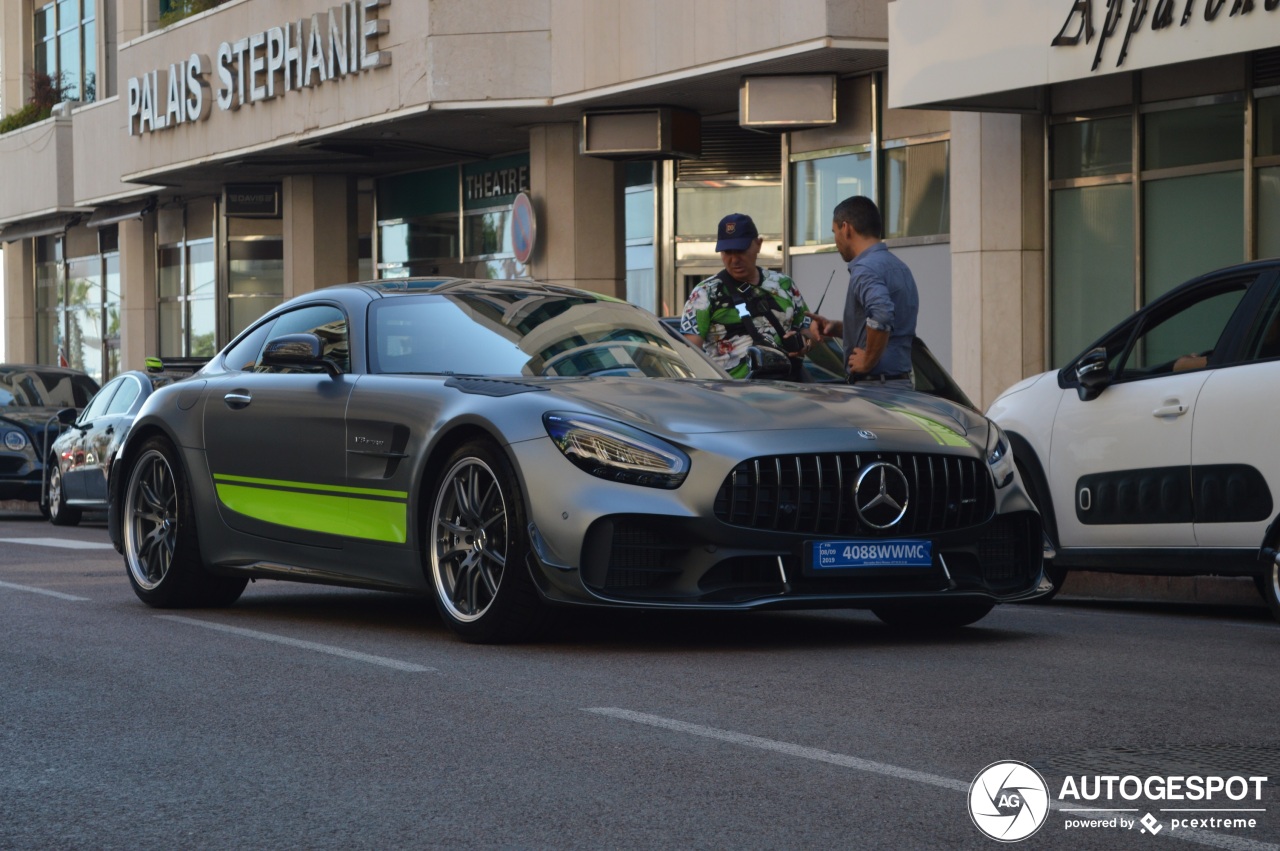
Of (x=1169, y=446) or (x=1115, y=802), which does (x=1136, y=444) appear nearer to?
(x=1169, y=446)

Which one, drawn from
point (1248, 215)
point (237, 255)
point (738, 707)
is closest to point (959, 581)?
point (738, 707)

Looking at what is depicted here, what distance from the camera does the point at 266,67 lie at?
29297 mm

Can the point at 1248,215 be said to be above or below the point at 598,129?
below

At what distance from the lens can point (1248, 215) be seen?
55.3ft

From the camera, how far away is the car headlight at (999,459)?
25.1 feet

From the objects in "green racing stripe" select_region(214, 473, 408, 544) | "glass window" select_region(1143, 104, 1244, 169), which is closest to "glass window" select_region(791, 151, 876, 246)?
"glass window" select_region(1143, 104, 1244, 169)

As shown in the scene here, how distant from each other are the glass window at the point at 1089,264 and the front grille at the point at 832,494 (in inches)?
451

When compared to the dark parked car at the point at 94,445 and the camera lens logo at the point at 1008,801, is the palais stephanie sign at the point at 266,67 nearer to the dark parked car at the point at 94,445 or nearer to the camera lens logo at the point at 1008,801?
the dark parked car at the point at 94,445

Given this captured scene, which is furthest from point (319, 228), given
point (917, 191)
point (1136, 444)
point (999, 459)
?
point (999, 459)

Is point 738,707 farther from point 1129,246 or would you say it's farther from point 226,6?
point 226,6

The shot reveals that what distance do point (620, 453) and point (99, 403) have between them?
44.4 feet

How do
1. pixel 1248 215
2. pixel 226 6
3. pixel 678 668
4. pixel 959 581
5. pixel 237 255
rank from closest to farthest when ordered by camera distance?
pixel 678 668 → pixel 959 581 → pixel 1248 215 → pixel 226 6 → pixel 237 255

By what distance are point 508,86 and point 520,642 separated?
18173mm

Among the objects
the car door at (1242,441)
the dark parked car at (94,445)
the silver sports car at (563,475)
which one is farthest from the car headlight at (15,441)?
the car door at (1242,441)
